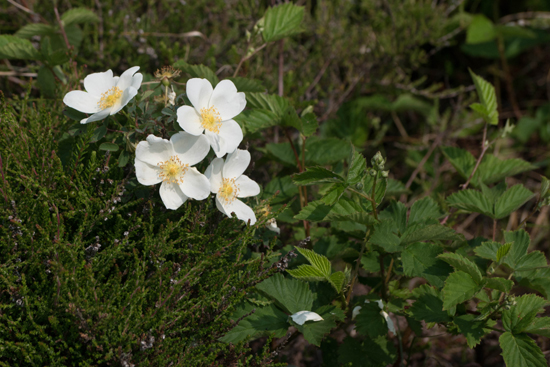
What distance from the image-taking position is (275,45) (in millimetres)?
2715

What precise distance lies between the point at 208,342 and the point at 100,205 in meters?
0.52

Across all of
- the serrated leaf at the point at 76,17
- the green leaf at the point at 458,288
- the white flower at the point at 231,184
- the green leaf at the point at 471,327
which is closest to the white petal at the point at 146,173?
the white flower at the point at 231,184

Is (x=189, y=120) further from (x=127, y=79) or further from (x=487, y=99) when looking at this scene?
(x=487, y=99)

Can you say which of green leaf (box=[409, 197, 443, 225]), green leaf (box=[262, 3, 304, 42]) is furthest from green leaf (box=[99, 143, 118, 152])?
green leaf (box=[409, 197, 443, 225])

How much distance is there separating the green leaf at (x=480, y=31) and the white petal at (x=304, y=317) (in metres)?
2.50

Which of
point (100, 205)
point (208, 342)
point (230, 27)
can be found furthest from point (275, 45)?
point (208, 342)

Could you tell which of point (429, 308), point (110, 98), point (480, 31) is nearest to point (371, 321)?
point (429, 308)

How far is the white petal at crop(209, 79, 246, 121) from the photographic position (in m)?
1.38

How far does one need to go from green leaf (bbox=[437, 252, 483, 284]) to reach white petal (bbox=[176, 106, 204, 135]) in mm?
809

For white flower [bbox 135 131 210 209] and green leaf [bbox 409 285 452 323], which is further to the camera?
green leaf [bbox 409 285 452 323]

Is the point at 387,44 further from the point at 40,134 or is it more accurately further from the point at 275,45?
the point at 40,134

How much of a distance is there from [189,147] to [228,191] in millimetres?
182

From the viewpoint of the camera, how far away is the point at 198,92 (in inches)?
52.2

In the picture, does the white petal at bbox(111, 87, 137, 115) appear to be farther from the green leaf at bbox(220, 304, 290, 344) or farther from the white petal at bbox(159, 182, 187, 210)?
the green leaf at bbox(220, 304, 290, 344)
